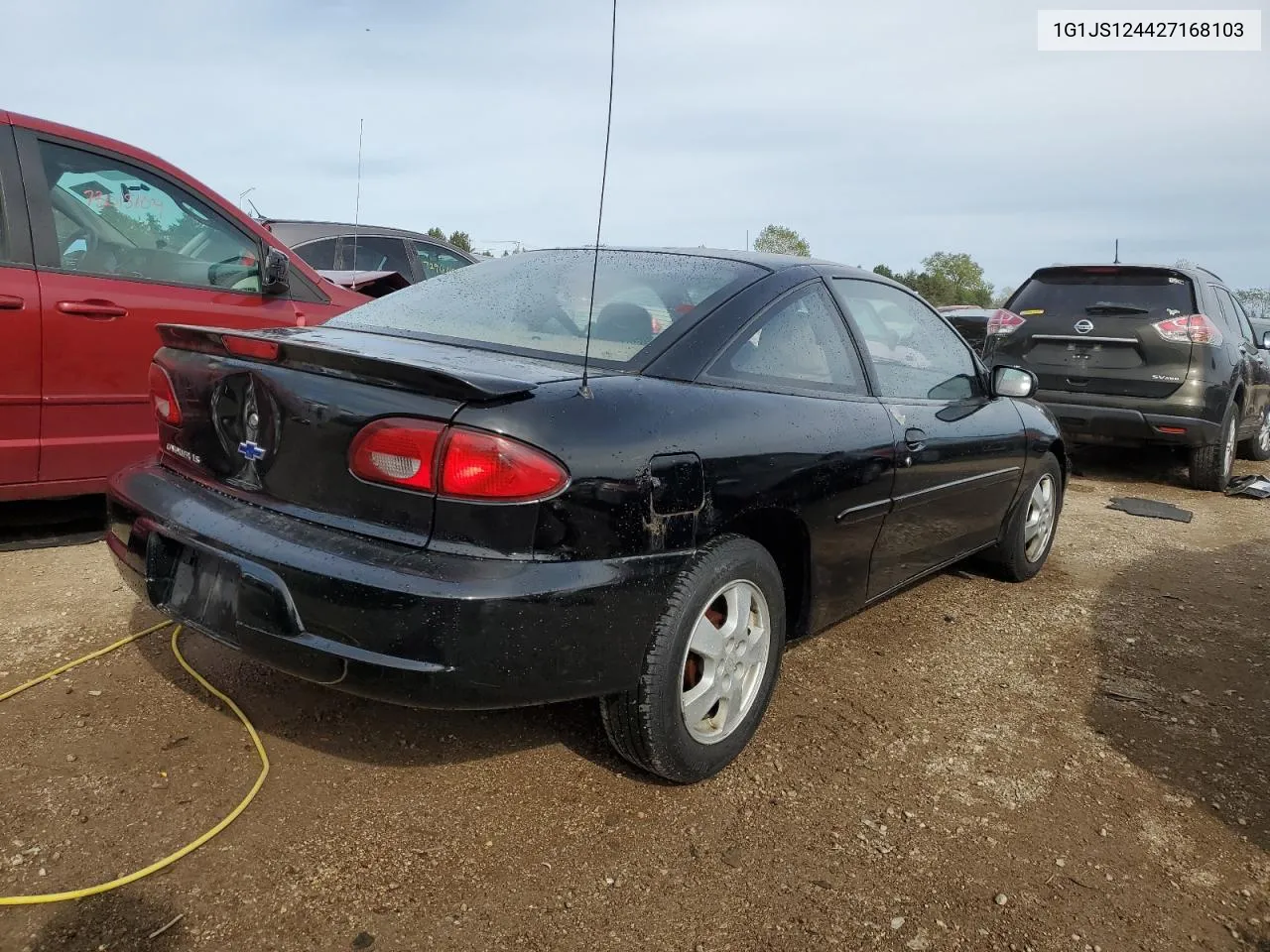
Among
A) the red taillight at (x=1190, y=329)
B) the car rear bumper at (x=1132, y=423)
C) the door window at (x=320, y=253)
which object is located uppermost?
the door window at (x=320, y=253)

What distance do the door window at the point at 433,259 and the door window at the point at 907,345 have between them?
5.13 m

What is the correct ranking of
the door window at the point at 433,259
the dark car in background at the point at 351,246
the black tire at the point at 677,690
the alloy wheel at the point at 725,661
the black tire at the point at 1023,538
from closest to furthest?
1. the black tire at the point at 677,690
2. the alloy wheel at the point at 725,661
3. the black tire at the point at 1023,538
4. the dark car in background at the point at 351,246
5. the door window at the point at 433,259

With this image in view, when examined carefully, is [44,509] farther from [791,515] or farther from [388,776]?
[791,515]

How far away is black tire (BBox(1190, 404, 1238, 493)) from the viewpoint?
22.9 feet

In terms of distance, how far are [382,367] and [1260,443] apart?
9.20 metres

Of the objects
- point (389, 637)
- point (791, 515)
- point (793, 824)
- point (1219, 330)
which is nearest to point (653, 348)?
point (791, 515)

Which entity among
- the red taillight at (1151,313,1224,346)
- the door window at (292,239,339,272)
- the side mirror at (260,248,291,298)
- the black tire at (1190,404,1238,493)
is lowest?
the black tire at (1190,404,1238,493)

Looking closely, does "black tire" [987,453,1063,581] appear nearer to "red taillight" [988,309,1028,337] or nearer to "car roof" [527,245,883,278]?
"car roof" [527,245,883,278]

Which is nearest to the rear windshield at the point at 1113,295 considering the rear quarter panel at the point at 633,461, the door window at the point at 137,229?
the rear quarter panel at the point at 633,461

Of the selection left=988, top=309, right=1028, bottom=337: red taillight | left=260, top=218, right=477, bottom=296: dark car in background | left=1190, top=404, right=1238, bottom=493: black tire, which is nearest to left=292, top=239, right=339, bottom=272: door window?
left=260, top=218, right=477, bottom=296: dark car in background

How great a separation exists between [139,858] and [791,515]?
5.82ft

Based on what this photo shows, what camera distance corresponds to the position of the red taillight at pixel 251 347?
7.50 feet

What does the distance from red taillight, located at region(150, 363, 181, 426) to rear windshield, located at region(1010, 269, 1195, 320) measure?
6435mm

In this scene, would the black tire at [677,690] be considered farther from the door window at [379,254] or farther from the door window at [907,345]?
the door window at [379,254]
